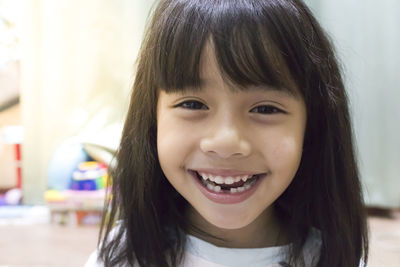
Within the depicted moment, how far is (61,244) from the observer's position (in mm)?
1624

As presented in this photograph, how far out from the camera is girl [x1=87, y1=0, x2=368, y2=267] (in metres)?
0.60

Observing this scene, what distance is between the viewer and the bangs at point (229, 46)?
0.59 metres

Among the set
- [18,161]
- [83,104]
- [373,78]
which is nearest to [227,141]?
[373,78]

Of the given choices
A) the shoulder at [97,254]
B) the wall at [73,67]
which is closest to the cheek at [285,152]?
the shoulder at [97,254]

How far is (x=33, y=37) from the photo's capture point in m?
2.00

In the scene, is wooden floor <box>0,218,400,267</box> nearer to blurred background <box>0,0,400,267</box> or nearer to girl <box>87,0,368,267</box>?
blurred background <box>0,0,400,267</box>

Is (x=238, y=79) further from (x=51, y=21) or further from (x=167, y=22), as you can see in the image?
(x=51, y=21)

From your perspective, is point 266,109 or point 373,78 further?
point 373,78

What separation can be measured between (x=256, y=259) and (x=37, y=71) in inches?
62.5

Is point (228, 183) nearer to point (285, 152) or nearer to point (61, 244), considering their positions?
point (285, 152)

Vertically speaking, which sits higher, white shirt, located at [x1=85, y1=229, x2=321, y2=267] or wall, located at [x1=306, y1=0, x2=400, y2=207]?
wall, located at [x1=306, y1=0, x2=400, y2=207]

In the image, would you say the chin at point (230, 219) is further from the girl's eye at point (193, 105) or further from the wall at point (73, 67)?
the wall at point (73, 67)

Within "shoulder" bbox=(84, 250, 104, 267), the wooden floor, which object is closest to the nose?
"shoulder" bbox=(84, 250, 104, 267)

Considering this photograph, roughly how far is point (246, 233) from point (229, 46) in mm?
329
